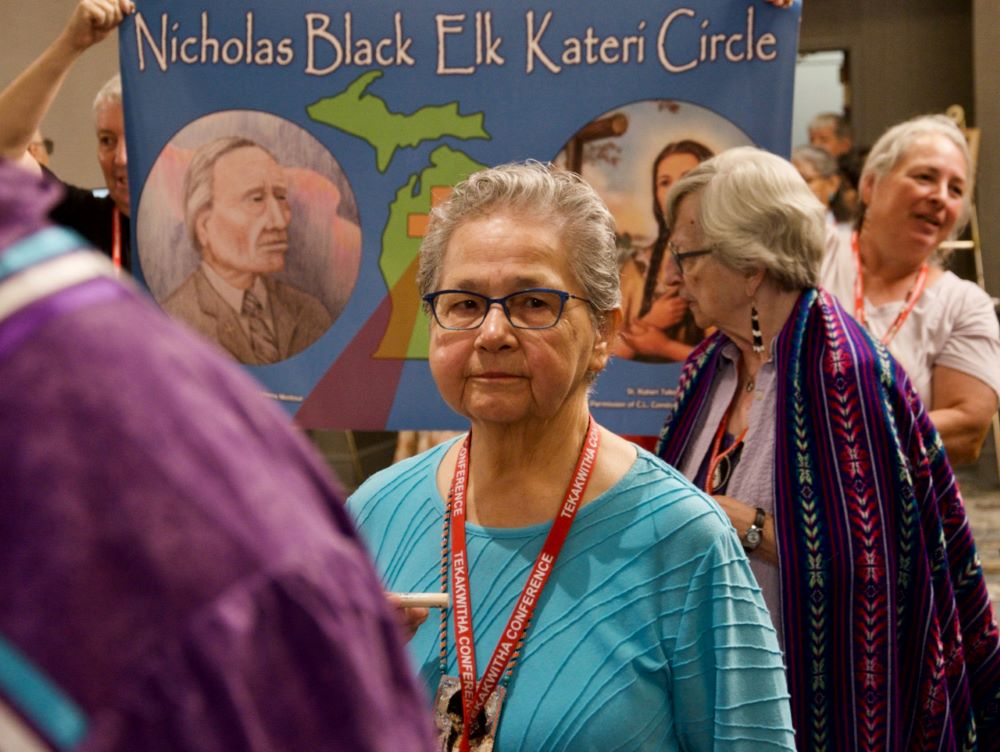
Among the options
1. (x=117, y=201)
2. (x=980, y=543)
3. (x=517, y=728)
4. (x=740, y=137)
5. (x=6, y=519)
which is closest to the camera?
(x=6, y=519)

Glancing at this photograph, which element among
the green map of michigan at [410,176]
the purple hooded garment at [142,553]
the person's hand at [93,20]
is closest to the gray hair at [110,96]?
the person's hand at [93,20]

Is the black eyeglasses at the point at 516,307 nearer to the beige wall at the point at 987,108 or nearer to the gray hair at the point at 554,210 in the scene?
the gray hair at the point at 554,210

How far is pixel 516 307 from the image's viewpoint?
194 cm

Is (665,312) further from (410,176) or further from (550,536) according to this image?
(550,536)

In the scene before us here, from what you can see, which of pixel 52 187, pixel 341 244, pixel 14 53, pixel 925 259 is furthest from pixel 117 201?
pixel 52 187

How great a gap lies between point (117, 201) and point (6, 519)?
133 inches

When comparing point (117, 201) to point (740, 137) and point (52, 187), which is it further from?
point (52, 187)

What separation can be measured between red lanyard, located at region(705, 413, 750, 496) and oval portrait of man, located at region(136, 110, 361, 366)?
1108 mm

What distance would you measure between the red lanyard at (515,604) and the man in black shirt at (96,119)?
1.67 metres

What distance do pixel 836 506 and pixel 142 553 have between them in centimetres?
230

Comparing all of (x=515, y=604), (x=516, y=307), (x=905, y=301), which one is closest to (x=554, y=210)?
(x=516, y=307)

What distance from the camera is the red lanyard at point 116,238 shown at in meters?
3.59

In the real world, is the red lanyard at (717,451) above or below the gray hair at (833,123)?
below

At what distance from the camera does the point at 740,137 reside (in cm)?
324
